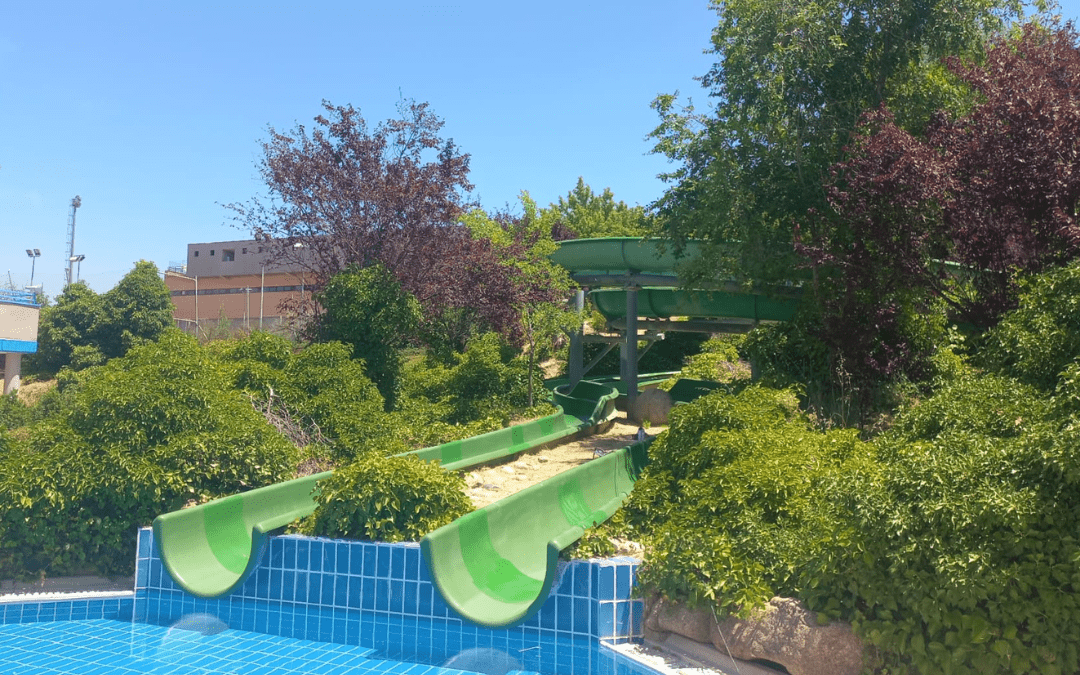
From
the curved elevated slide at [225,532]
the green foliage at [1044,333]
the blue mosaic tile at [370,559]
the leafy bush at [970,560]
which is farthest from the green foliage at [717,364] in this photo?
the leafy bush at [970,560]

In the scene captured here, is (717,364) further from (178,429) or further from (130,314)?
(130,314)

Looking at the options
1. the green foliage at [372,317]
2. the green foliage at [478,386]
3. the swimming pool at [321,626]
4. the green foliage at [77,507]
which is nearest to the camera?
the swimming pool at [321,626]

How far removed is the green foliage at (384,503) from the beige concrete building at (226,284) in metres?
35.6

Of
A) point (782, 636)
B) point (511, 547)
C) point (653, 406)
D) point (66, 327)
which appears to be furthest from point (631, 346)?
point (66, 327)

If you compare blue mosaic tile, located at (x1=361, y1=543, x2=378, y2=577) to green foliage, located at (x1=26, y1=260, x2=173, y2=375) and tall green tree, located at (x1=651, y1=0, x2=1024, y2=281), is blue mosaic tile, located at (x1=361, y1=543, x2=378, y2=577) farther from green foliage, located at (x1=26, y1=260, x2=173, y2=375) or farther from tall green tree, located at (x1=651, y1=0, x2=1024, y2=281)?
green foliage, located at (x1=26, y1=260, x2=173, y2=375)

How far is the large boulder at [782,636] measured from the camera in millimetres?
5836

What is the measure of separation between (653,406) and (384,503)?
11.6 m

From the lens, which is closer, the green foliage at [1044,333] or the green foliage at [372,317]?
the green foliage at [1044,333]

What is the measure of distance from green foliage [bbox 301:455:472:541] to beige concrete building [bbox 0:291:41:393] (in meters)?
32.4

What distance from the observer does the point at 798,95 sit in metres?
13.5

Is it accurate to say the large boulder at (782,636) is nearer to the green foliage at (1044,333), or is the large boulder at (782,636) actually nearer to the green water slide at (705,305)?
the green foliage at (1044,333)

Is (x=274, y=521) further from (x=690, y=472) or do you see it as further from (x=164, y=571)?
(x=690, y=472)

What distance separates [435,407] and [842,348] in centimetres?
815

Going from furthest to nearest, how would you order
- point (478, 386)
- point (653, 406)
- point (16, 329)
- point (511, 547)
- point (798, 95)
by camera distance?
1. point (16, 329)
2. point (653, 406)
3. point (478, 386)
4. point (798, 95)
5. point (511, 547)
